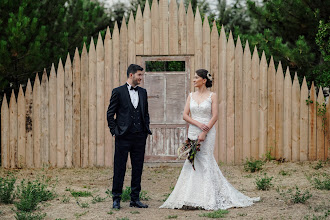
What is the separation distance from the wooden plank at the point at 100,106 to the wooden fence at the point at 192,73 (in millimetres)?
21

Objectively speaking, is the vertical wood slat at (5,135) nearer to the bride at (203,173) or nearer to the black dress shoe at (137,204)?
the black dress shoe at (137,204)

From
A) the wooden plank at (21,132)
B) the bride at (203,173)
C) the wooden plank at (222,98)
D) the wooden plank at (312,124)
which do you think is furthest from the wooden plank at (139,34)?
the bride at (203,173)

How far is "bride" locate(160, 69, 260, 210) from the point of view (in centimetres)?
609

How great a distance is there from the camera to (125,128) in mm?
5914

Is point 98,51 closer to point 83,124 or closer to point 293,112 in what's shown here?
point 83,124

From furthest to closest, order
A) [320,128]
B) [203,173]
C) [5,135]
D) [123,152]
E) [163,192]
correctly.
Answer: [5,135] → [320,128] → [163,192] → [203,173] → [123,152]

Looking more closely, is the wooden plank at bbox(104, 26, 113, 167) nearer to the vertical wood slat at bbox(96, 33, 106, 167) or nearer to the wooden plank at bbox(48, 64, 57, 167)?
the vertical wood slat at bbox(96, 33, 106, 167)

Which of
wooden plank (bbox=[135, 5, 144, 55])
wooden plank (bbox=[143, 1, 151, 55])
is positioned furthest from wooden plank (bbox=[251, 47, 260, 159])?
wooden plank (bbox=[135, 5, 144, 55])

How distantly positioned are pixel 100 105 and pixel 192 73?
2.05 m

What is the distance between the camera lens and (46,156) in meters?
10.1

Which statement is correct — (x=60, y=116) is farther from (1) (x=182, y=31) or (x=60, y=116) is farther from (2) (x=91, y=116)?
(1) (x=182, y=31)

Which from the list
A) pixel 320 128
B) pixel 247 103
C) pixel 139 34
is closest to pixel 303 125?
pixel 320 128

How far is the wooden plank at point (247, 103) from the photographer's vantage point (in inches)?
391

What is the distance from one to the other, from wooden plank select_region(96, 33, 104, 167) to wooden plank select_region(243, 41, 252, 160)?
116 inches
